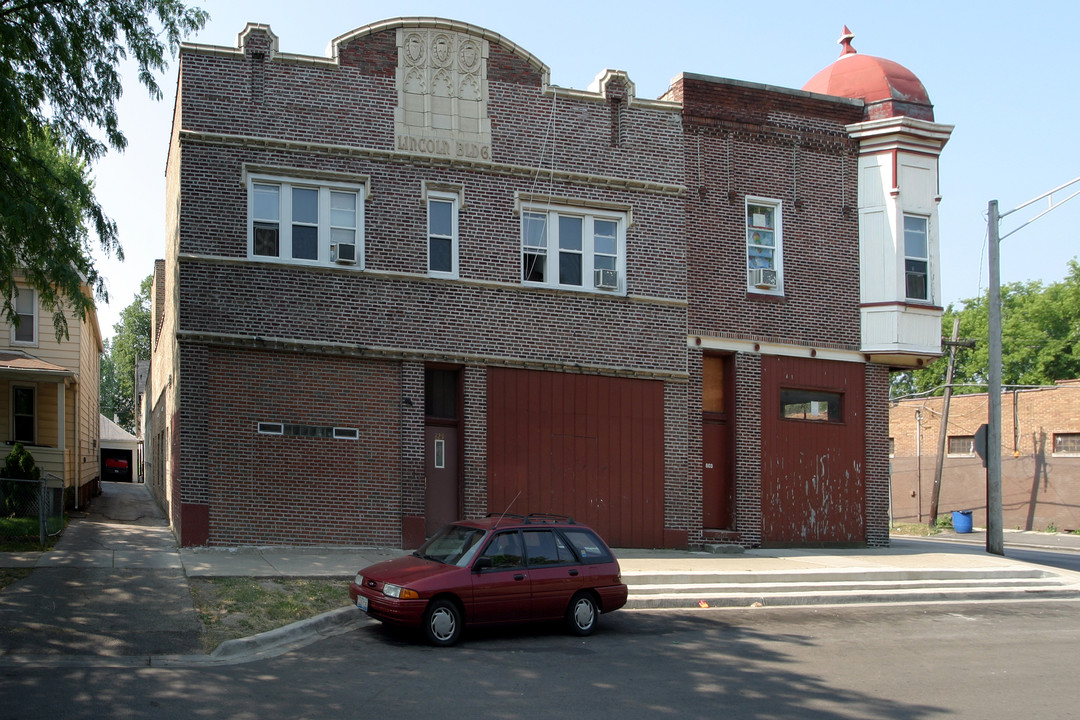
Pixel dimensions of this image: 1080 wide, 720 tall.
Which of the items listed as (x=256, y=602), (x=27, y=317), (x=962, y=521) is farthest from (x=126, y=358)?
(x=256, y=602)

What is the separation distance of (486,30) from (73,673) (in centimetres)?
1363

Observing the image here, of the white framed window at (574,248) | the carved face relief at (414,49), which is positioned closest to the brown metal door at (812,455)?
the white framed window at (574,248)

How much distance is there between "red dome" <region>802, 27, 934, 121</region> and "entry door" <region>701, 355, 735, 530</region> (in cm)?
700

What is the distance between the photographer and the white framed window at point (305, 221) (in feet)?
56.2

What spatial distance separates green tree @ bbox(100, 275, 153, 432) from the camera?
231ft

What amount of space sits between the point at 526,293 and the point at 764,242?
19.7 ft

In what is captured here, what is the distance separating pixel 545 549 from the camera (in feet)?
40.5

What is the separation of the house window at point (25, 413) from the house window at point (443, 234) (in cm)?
1120

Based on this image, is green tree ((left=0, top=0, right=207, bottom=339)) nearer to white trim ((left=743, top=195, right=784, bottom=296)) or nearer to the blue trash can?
white trim ((left=743, top=195, right=784, bottom=296))

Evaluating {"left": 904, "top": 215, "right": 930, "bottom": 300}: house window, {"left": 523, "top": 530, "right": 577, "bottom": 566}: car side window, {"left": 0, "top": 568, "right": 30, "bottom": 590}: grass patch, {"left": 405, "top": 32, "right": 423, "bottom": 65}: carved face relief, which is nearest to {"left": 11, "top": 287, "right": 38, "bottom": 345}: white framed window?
{"left": 0, "top": 568, "right": 30, "bottom": 590}: grass patch

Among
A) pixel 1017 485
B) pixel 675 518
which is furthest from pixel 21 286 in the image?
pixel 1017 485

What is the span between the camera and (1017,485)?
38250mm

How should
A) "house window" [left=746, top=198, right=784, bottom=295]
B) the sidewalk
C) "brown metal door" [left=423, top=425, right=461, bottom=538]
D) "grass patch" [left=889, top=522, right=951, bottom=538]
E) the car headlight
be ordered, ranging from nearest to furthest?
the sidewalk < the car headlight < "brown metal door" [left=423, top=425, right=461, bottom=538] < "house window" [left=746, top=198, right=784, bottom=295] < "grass patch" [left=889, top=522, right=951, bottom=538]

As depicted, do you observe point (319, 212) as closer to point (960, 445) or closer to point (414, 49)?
point (414, 49)
